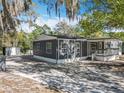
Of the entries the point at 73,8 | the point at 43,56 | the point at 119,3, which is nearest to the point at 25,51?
the point at 43,56

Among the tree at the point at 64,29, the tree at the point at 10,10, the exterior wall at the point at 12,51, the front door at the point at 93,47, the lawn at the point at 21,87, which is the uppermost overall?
the tree at the point at 64,29

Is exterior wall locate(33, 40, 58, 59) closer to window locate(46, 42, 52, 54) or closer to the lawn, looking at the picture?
window locate(46, 42, 52, 54)

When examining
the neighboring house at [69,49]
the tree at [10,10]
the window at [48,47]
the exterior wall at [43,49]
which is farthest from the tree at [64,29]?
the tree at [10,10]

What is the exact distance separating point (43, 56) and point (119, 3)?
11.8 meters

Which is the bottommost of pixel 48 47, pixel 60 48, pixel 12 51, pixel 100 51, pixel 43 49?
pixel 12 51

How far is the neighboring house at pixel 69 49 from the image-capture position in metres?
20.4

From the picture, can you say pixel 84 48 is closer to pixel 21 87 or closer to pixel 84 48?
pixel 84 48

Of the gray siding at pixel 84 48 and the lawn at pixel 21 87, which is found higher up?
the gray siding at pixel 84 48

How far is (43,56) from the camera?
899 inches

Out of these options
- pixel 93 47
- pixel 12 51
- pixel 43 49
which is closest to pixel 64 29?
pixel 12 51

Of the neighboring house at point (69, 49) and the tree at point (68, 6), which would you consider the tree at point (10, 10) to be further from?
the neighboring house at point (69, 49)

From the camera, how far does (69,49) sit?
70.8 ft

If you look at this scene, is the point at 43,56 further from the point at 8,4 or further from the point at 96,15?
the point at 8,4

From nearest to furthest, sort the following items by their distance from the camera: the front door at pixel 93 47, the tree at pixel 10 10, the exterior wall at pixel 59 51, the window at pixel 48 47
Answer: the tree at pixel 10 10 → the exterior wall at pixel 59 51 → the window at pixel 48 47 → the front door at pixel 93 47
